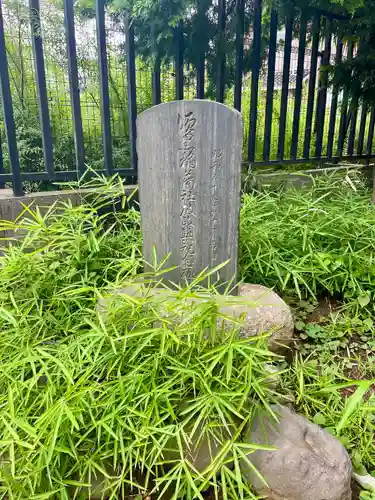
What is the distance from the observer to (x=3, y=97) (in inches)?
114

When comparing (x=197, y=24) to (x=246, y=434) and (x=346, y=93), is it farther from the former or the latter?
(x=246, y=434)

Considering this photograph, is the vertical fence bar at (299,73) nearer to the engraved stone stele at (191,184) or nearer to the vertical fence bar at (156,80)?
the vertical fence bar at (156,80)

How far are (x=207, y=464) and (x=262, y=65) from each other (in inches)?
166

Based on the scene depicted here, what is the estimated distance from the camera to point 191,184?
7.06 ft

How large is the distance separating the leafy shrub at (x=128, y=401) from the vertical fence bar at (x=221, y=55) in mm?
2606

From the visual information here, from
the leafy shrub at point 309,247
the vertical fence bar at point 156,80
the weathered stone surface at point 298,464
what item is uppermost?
the vertical fence bar at point 156,80

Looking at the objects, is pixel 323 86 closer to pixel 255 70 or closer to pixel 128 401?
pixel 255 70

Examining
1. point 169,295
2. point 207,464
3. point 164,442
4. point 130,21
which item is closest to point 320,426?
point 207,464

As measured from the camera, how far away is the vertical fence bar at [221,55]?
11.6ft

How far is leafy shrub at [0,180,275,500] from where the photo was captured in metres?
1.38

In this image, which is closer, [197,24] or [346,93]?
[197,24]

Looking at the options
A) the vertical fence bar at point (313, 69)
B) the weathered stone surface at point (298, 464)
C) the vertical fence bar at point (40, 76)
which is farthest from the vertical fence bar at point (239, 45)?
the weathered stone surface at point (298, 464)

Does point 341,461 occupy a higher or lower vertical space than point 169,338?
lower

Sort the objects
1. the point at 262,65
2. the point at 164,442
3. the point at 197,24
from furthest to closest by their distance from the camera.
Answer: the point at 262,65 < the point at 197,24 < the point at 164,442
